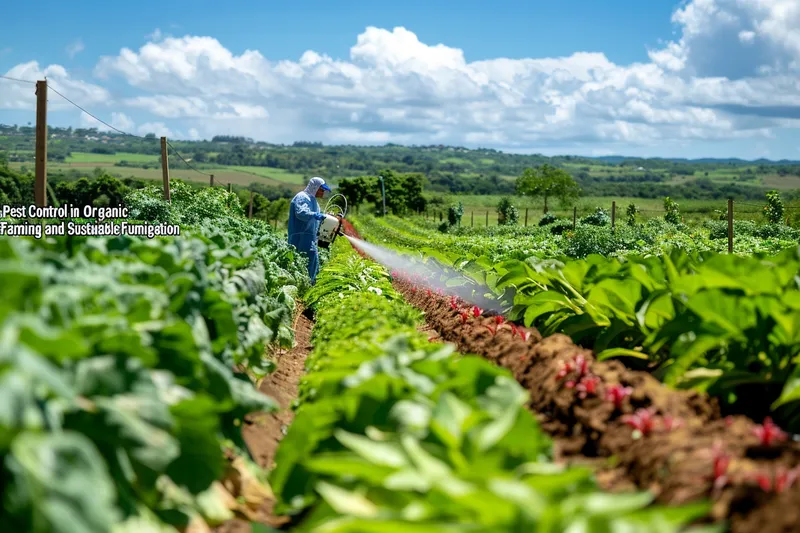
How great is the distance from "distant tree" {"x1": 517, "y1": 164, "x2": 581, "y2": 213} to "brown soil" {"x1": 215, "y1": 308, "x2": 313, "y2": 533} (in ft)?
232

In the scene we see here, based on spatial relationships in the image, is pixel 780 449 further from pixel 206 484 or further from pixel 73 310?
pixel 73 310

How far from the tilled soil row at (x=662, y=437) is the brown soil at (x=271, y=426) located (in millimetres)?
1633

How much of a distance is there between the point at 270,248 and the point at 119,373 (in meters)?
8.68

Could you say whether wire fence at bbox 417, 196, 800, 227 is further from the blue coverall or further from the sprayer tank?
the blue coverall

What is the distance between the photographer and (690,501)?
3.11m

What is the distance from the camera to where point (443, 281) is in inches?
465

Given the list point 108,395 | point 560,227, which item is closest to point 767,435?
point 108,395

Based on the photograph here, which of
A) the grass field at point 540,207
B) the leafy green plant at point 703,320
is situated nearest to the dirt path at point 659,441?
the leafy green plant at point 703,320

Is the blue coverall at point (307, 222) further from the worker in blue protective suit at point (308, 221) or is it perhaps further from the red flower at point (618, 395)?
the red flower at point (618, 395)

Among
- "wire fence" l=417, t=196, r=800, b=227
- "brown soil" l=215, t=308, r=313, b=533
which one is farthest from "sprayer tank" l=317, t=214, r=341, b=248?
"wire fence" l=417, t=196, r=800, b=227

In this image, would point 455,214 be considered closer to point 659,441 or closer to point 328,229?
point 328,229

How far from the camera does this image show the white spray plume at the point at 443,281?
9.80 metres

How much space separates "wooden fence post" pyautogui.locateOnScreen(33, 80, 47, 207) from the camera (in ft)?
38.8

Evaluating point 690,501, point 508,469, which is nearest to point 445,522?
point 508,469
